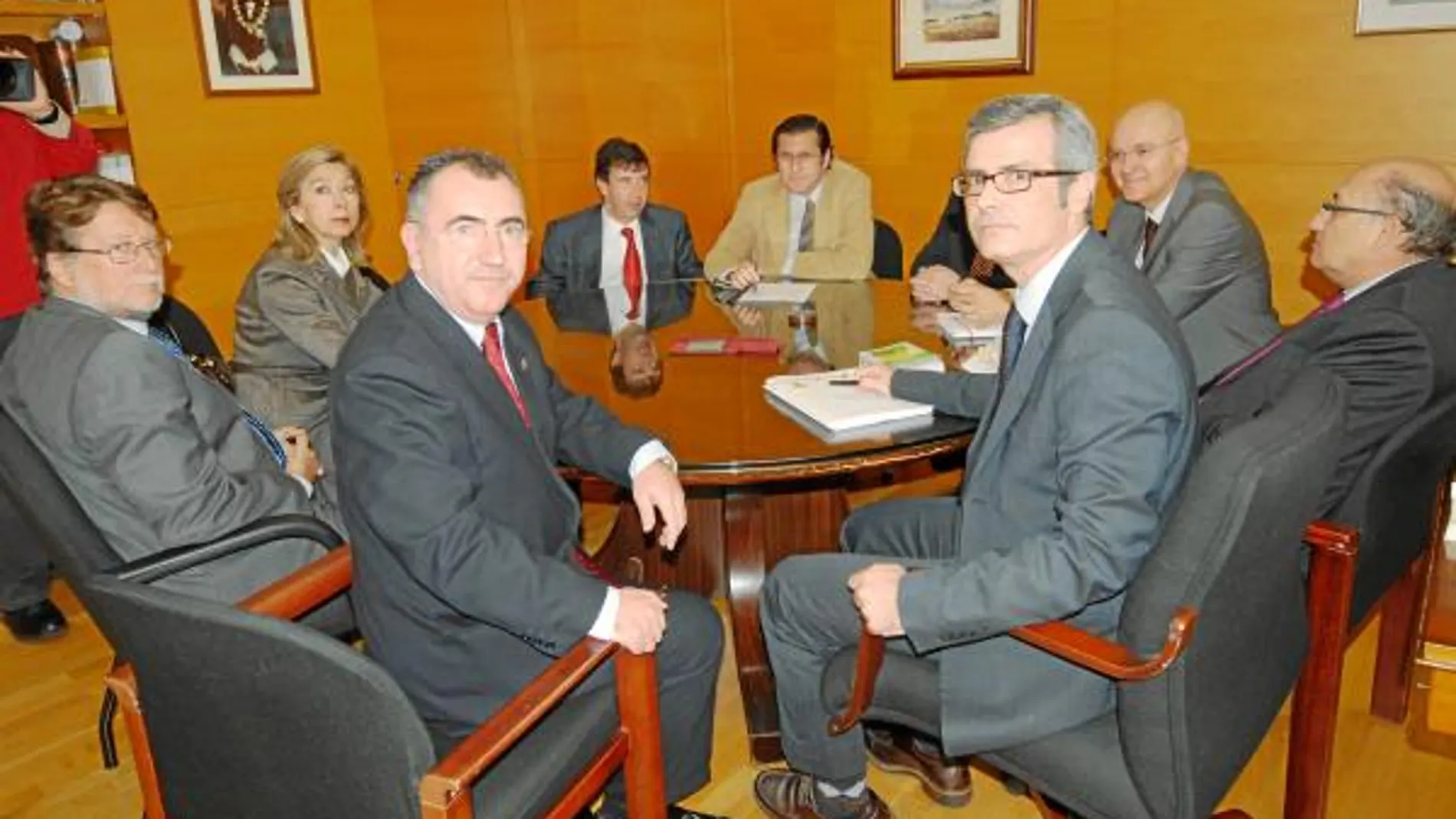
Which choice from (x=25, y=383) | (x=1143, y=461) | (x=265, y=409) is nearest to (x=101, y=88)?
(x=265, y=409)

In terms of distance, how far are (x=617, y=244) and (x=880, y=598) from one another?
2.87m

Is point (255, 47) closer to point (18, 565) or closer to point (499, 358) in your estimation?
point (18, 565)

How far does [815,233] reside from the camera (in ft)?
14.1

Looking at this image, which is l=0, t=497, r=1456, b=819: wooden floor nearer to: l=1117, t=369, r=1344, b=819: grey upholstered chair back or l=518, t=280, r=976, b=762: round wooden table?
l=518, t=280, r=976, b=762: round wooden table

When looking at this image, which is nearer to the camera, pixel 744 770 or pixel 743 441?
pixel 743 441

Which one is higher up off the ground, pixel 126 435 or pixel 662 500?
pixel 126 435

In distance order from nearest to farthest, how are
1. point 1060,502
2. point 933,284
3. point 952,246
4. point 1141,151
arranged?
point 1060,502, point 1141,151, point 933,284, point 952,246

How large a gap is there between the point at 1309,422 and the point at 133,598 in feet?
5.14

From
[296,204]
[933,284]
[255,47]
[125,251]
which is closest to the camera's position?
[125,251]

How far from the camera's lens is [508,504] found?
5.83ft

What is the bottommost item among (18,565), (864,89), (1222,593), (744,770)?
(744,770)

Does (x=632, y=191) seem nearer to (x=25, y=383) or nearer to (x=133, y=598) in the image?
(x=25, y=383)

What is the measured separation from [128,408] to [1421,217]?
2.66 metres

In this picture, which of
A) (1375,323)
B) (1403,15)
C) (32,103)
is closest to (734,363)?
(1375,323)
